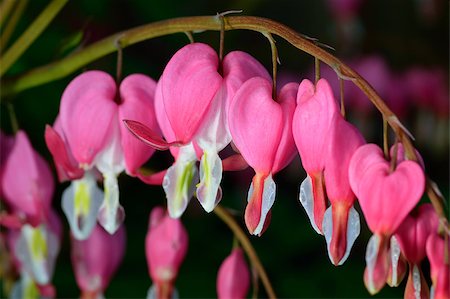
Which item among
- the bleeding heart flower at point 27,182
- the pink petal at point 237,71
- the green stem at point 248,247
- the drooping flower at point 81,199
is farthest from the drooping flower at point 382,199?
the bleeding heart flower at point 27,182

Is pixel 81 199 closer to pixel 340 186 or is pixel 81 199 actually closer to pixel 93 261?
pixel 93 261

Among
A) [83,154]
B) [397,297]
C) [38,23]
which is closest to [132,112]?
[83,154]

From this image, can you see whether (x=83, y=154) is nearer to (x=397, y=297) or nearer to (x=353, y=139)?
(x=353, y=139)

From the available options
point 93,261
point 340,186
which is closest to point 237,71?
point 340,186

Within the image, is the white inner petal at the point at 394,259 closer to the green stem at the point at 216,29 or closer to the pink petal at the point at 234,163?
the green stem at the point at 216,29

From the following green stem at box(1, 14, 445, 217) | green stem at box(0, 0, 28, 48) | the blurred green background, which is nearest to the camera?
green stem at box(1, 14, 445, 217)

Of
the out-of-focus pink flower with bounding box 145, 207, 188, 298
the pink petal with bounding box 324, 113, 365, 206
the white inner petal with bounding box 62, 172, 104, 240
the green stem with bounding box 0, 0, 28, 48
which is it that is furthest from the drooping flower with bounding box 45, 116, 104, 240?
the pink petal with bounding box 324, 113, 365, 206

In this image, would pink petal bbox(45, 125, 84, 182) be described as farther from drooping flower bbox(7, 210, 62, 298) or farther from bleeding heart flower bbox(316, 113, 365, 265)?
bleeding heart flower bbox(316, 113, 365, 265)
